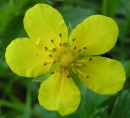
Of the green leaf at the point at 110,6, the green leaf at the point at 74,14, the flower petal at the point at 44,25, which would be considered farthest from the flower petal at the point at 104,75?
the green leaf at the point at 74,14

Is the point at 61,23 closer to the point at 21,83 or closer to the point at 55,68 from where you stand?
the point at 55,68

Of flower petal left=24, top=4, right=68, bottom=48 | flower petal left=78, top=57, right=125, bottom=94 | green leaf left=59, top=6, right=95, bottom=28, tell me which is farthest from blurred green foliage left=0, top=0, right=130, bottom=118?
flower petal left=24, top=4, right=68, bottom=48

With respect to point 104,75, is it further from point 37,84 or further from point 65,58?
point 37,84

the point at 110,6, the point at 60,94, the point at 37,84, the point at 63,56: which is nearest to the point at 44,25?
the point at 63,56

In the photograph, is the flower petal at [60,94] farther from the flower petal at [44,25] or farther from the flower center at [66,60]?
the flower petal at [44,25]

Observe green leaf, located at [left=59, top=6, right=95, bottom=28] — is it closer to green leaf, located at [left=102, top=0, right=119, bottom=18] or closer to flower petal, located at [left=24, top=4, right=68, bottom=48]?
green leaf, located at [left=102, top=0, right=119, bottom=18]

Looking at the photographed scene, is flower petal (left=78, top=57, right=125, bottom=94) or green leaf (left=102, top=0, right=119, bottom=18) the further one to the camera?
green leaf (left=102, top=0, right=119, bottom=18)
